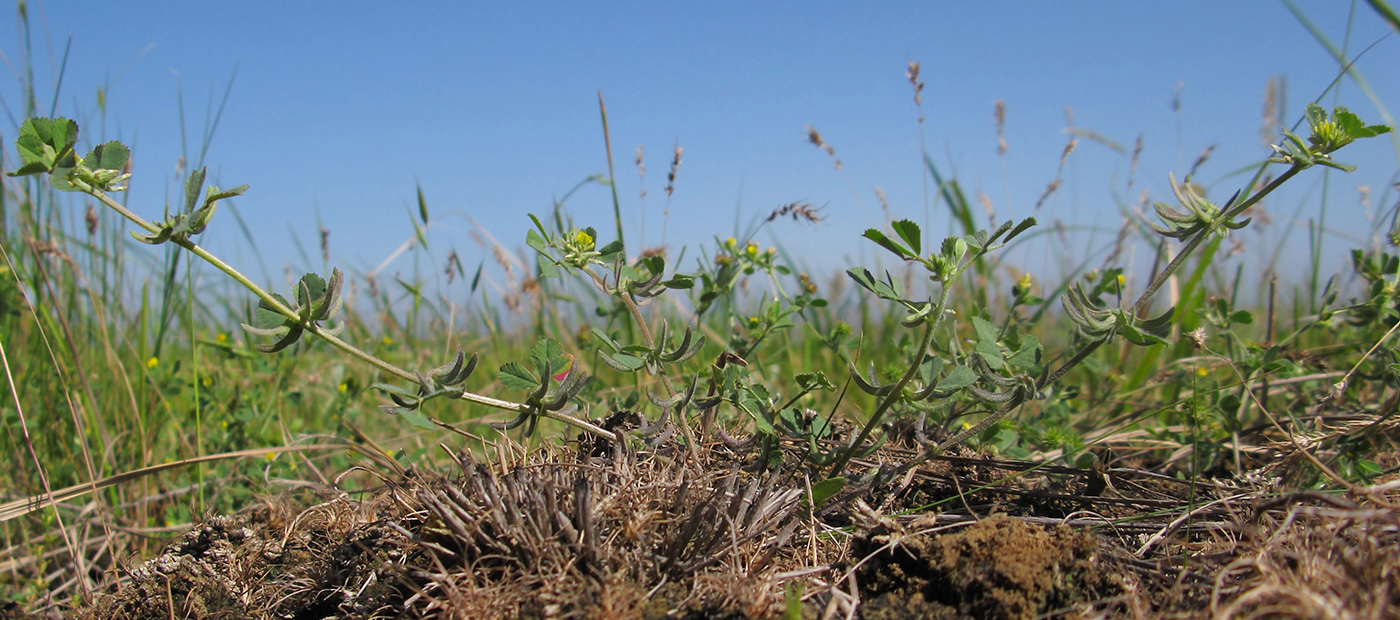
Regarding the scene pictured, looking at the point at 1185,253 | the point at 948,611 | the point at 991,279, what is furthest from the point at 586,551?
the point at 991,279

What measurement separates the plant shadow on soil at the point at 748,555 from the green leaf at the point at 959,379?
0.78 ft

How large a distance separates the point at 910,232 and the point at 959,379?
30 centimetres

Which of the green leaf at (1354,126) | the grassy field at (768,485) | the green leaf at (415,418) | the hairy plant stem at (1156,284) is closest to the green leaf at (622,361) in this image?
the grassy field at (768,485)

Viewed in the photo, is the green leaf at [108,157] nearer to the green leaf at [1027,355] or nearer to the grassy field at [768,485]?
the grassy field at [768,485]

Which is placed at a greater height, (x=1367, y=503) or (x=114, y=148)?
(x=114, y=148)

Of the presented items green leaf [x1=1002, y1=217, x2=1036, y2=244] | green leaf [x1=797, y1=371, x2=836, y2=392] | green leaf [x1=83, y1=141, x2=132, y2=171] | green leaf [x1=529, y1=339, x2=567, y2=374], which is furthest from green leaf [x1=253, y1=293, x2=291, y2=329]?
green leaf [x1=1002, y1=217, x2=1036, y2=244]

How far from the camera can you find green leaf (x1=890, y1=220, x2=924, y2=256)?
4.36 ft

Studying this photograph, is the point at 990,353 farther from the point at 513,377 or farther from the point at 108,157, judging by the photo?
the point at 108,157

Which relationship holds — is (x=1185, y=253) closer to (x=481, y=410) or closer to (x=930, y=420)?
(x=930, y=420)

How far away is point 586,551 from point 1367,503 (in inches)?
55.3

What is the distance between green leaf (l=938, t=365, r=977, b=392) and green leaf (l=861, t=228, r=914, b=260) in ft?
0.80

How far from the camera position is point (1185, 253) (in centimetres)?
150

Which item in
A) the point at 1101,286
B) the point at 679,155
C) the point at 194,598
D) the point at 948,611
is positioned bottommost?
the point at 194,598

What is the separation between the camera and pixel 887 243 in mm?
1369
